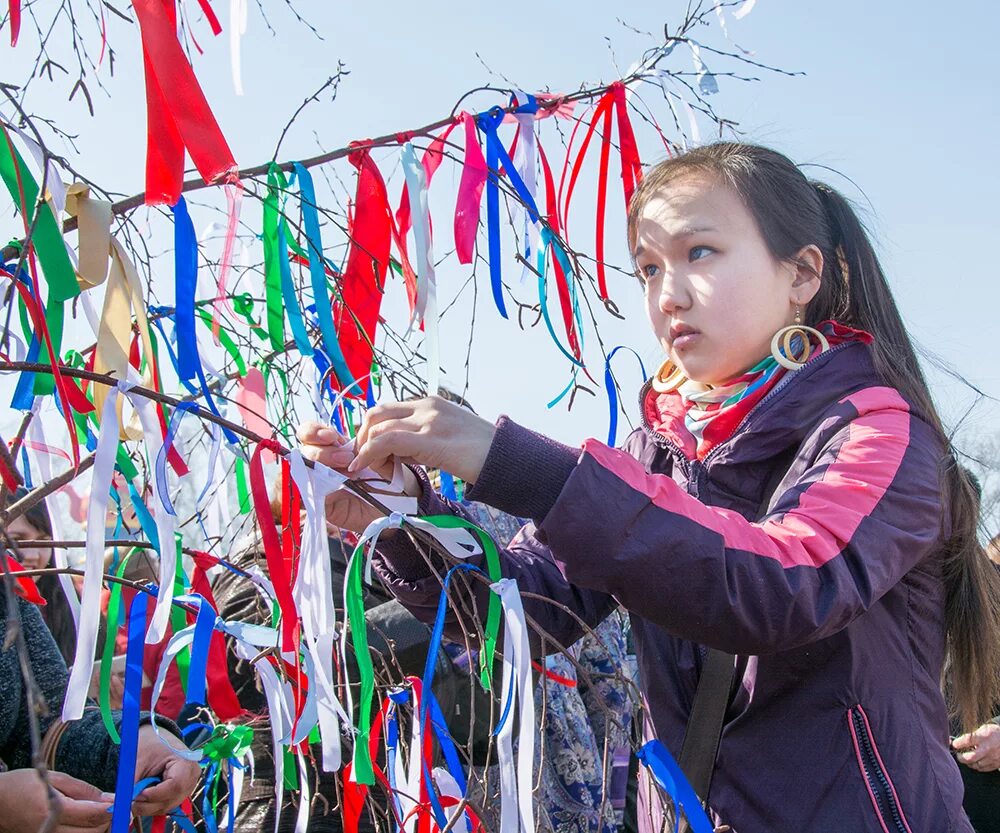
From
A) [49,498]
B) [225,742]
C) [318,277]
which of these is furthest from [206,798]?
[318,277]

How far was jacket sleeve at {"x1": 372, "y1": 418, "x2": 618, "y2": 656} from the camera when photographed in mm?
1222

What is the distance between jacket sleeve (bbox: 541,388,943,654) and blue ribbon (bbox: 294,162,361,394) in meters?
0.34

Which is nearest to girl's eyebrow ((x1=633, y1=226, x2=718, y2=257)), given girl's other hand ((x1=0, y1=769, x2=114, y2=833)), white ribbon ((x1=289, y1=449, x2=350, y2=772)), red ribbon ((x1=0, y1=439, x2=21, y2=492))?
white ribbon ((x1=289, y1=449, x2=350, y2=772))

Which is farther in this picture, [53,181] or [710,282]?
[710,282]

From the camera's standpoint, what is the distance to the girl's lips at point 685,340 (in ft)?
5.05

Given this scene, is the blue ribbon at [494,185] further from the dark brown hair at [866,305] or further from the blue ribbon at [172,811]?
the blue ribbon at [172,811]

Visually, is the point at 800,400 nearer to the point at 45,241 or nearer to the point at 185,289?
the point at 185,289

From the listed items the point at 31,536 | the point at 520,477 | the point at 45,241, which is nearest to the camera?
the point at 45,241

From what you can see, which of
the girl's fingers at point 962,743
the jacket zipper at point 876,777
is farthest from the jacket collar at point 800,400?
the girl's fingers at point 962,743

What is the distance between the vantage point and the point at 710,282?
153 cm

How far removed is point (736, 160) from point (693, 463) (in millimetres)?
459

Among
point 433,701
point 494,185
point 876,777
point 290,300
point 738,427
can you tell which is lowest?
point 876,777

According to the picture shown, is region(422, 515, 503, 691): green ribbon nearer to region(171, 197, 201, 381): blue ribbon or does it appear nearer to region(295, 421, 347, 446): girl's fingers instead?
region(295, 421, 347, 446): girl's fingers

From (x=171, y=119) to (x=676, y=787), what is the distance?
36.7 inches
